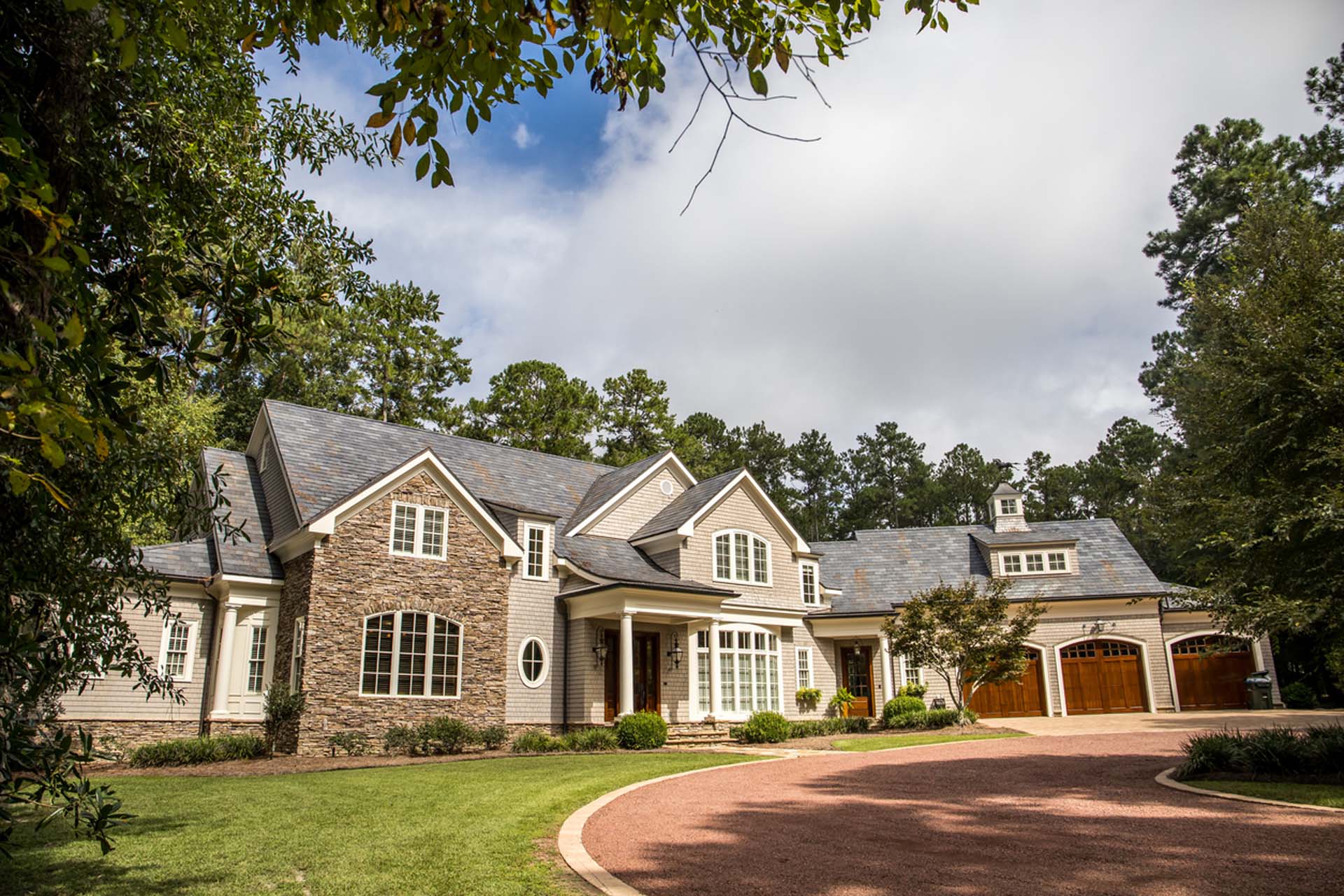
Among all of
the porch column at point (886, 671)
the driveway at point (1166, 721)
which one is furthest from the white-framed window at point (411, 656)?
the porch column at point (886, 671)

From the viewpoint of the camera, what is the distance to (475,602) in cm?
1969

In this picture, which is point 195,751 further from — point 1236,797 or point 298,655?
point 1236,797

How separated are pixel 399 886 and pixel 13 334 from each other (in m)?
4.01

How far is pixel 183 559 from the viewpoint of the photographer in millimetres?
19203

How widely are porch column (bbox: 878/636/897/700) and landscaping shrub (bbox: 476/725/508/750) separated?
546 inches

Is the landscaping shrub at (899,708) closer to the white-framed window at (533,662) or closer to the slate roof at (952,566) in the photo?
the slate roof at (952,566)

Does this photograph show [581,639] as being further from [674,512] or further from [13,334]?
[13,334]

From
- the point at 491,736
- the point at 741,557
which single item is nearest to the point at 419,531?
the point at 491,736

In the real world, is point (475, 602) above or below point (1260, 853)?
above

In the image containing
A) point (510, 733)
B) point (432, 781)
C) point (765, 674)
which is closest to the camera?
point (432, 781)

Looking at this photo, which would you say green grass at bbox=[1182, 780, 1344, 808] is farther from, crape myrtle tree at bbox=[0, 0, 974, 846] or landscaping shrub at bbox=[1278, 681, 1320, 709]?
landscaping shrub at bbox=[1278, 681, 1320, 709]

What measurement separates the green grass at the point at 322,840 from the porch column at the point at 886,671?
17444mm

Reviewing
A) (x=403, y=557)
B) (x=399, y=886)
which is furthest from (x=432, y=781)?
(x=403, y=557)

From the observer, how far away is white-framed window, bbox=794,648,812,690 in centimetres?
2692
